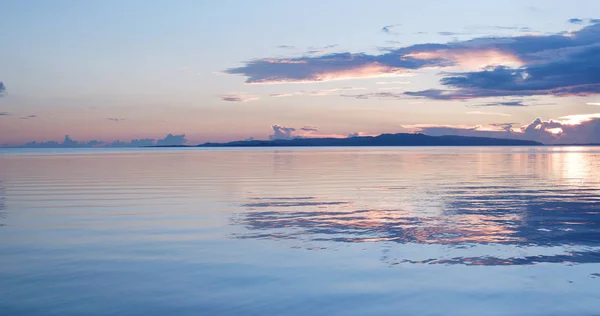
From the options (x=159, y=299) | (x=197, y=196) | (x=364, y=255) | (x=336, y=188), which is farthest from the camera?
(x=336, y=188)

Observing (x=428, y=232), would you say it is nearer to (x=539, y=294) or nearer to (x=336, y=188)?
(x=539, y=294)

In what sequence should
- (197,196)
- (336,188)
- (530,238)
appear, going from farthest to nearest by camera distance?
(336,188) < (197,196) < (530,238)

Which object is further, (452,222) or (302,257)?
(452,222)

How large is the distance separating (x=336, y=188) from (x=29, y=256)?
20431mm

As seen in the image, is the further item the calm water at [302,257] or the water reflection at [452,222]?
the water reflection at [452,222]

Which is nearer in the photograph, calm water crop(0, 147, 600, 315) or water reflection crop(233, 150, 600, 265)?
calm water crop(0, 147, 600, 315)

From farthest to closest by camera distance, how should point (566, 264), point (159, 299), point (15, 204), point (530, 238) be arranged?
point (15, 204)
point (530, 238)
point (566, 264)
point (159, 299)

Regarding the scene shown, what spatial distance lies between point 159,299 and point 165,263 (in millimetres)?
2873

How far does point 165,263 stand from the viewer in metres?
13.1

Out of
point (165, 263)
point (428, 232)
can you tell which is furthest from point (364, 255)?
point (165, 263)

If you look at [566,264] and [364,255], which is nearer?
[566,264]

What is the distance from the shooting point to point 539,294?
10586mm

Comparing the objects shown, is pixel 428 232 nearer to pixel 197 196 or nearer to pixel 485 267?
pixel 485 267

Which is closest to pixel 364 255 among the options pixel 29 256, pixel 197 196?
pixel 29 256
